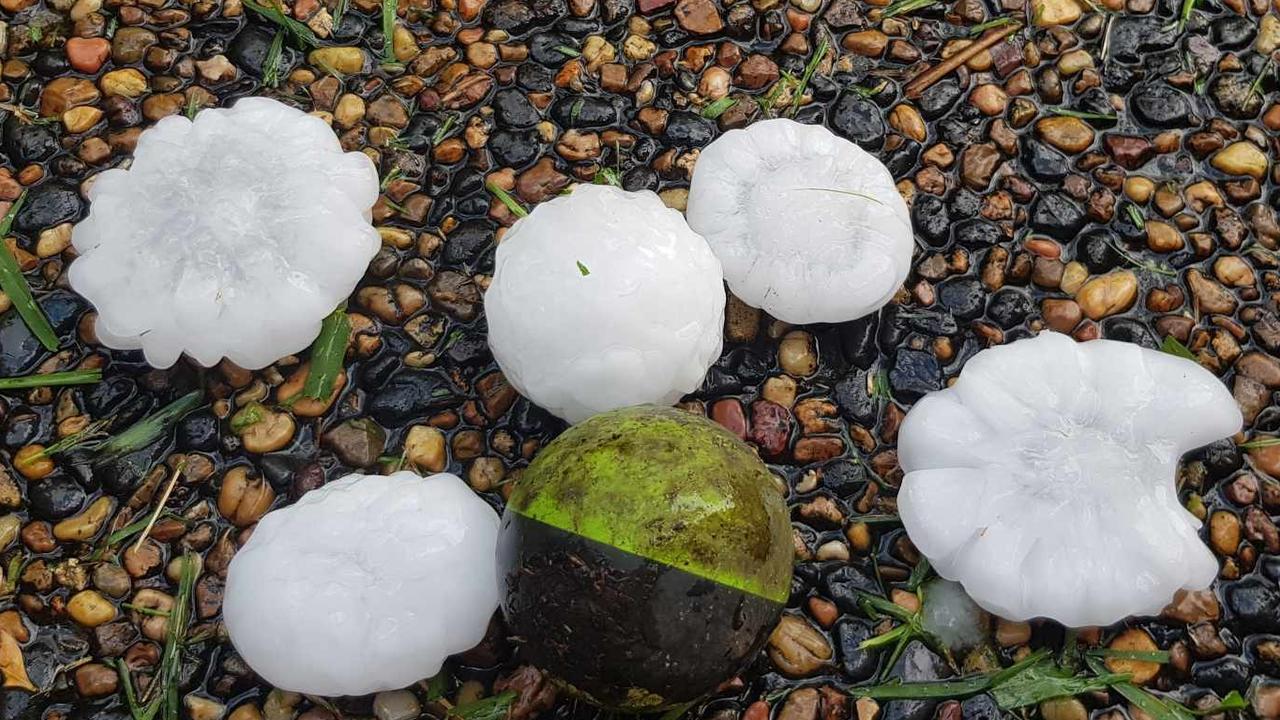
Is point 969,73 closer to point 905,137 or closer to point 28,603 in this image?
point 905,137

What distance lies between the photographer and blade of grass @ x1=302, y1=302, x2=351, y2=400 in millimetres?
2141

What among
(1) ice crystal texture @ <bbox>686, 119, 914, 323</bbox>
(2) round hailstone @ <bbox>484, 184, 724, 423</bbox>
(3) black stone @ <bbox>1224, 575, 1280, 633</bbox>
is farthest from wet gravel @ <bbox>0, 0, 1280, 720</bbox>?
(2) round hailstone @ <bbox>484, 184, 724, 423</bbox>

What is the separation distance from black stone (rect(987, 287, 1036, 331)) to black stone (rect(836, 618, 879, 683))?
0.68 m

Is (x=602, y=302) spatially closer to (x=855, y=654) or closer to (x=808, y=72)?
(x=855, y=654)

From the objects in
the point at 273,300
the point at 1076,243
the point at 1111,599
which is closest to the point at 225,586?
the point at 273,300

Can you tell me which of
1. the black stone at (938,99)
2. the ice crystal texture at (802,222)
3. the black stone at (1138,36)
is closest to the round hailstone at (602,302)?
the ice crystal texture at (802,222)

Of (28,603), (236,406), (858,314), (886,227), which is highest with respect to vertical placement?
(886,227)

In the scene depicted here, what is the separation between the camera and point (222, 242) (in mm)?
1949

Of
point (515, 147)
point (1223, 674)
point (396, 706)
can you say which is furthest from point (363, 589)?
point (1223, 674)

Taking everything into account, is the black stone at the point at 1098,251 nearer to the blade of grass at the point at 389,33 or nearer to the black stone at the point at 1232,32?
the black stone at the point at 1232,32

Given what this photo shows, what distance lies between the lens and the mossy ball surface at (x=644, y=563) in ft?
5.18

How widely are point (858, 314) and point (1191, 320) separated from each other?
2.27ft

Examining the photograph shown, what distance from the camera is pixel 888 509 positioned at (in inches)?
83.0

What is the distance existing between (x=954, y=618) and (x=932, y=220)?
0.81 meters
